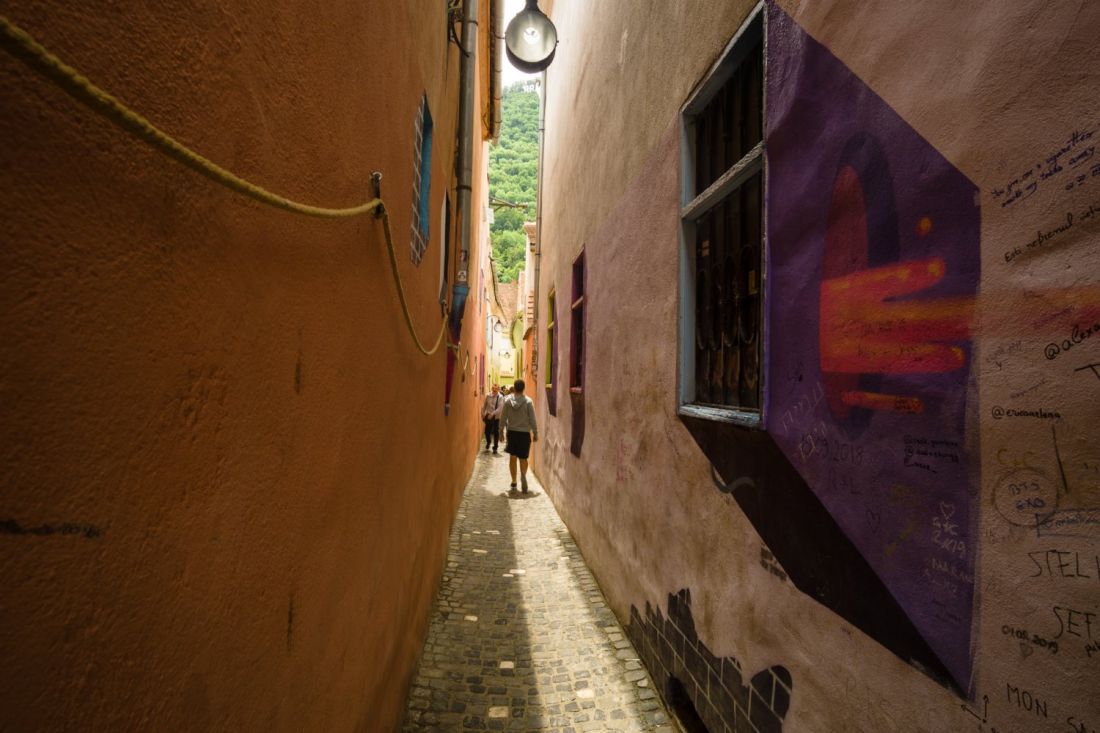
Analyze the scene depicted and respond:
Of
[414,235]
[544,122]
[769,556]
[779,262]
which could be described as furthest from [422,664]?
[544,122]

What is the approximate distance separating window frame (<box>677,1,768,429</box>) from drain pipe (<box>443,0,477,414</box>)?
9.33 feet

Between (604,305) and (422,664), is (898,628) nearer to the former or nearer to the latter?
(422,664)

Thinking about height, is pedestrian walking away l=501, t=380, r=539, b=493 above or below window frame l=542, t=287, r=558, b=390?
below

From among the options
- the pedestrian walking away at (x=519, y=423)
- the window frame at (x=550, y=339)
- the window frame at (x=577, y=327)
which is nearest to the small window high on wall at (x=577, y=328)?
the window frame at (x=577, y=327)

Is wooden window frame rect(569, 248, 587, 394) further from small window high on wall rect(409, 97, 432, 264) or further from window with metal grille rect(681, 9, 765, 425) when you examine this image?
window with metal grille rect(681, 9, 765, 425)

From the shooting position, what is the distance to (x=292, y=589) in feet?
4.17

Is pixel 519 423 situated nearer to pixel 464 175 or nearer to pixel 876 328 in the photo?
pixel 464 175

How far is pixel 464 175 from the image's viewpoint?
18.7ft

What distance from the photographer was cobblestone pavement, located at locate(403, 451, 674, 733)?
10.3 ft

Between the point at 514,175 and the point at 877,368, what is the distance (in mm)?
60534

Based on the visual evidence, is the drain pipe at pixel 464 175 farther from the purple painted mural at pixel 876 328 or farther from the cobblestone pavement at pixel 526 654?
the purple painted mural at pixel 876 328

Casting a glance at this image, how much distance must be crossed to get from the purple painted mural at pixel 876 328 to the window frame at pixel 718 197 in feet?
0.26

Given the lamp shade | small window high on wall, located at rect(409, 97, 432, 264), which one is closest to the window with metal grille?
small window high on wall, located at rect(409, 97, 432, 264)

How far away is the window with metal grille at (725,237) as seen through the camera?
253 cm
